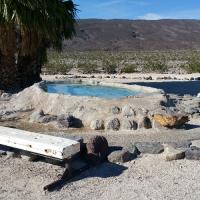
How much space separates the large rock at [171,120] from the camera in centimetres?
989

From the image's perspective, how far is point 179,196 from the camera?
603 centimetres

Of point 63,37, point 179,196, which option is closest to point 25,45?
A: point 63,37

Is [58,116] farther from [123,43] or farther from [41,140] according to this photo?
[123,43]

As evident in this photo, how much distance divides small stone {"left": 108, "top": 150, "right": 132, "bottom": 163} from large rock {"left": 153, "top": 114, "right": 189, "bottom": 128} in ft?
8.31

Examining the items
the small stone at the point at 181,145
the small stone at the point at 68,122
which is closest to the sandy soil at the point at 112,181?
the small stone at the point at 181,145

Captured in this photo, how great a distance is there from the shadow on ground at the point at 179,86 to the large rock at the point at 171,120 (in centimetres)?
723

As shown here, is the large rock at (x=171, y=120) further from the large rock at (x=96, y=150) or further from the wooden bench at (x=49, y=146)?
the wooden bench at (x=49, y=146)

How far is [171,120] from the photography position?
988cm

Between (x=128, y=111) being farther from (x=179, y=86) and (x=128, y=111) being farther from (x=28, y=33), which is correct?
(x=179, y=86)

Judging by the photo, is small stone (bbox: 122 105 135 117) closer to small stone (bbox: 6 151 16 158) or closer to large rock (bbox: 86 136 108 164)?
large rock (bbox: 86 136 108 164)

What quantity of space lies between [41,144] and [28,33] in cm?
779

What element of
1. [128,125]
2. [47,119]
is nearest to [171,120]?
[128,125]

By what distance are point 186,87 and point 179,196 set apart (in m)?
13.4

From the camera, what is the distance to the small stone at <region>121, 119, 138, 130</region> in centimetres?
1003
